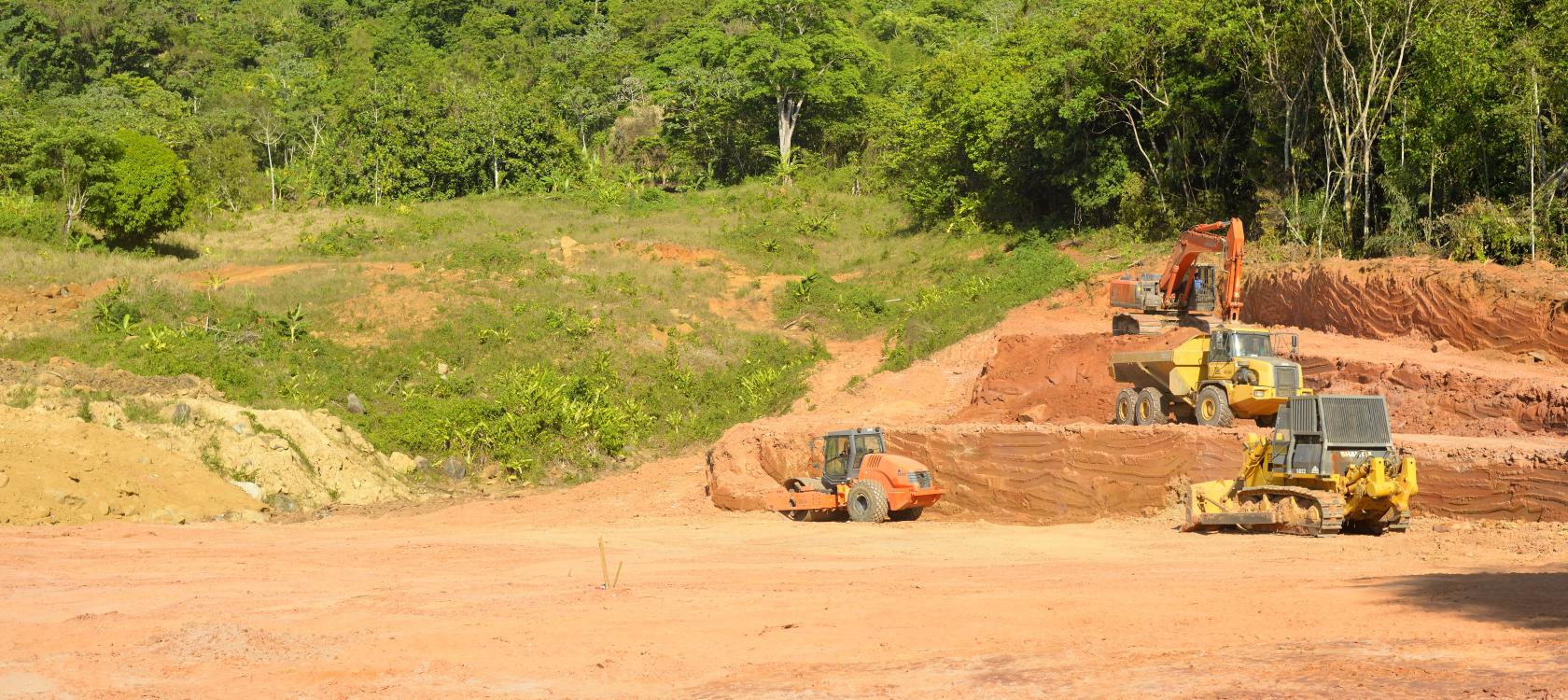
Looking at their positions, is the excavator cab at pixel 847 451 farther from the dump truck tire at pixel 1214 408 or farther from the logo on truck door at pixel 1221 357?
the logo on truck door at pixel 1221 357

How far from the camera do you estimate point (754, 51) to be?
196 feet

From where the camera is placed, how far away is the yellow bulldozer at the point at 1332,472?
15148 millimetres

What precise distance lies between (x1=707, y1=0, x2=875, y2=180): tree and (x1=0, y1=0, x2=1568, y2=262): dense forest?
14cm

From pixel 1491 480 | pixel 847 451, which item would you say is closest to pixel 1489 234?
pixel 1491 480

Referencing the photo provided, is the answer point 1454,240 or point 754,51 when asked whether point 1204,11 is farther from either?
point 754,51

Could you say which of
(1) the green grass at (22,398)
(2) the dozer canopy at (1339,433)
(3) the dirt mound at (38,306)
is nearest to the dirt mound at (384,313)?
(3) the dirt mound at (38,306)

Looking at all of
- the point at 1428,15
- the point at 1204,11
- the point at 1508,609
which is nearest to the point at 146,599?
the point at 1508,609

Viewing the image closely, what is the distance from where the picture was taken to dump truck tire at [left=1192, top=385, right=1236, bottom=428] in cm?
2059

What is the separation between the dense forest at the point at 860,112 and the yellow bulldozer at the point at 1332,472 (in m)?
13.3

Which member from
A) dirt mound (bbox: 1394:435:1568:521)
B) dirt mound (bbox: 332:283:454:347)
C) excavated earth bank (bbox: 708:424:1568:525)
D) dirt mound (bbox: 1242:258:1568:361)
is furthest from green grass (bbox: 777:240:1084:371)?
dirt mound (bbox: 1394:435:1568:521)

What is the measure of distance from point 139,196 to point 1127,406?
106 ft

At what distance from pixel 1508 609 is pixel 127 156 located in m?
41.7

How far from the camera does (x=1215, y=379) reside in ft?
69.3

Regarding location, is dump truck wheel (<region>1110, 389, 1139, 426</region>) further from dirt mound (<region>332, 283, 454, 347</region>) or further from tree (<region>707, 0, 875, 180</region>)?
tree (<region>707, 0, 875, 180</region>)
